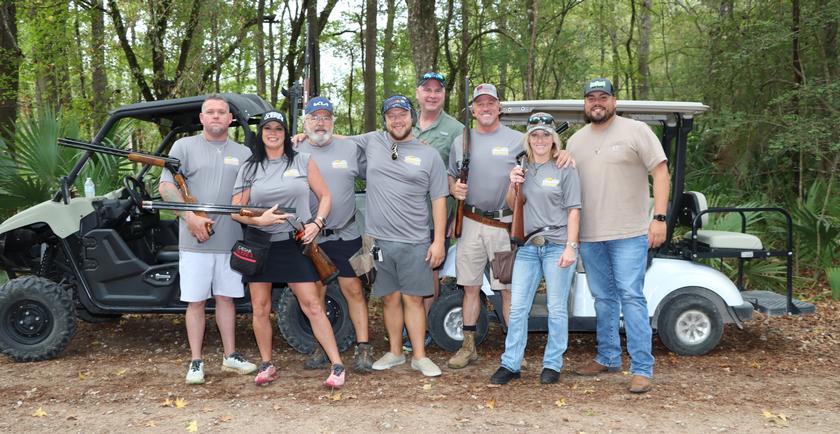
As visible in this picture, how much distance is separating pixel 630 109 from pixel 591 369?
186 cm

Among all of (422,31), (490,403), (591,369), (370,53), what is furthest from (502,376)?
(370,53)

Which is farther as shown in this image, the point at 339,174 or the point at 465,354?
the point at 465,354

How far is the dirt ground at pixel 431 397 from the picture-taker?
3.93 metres

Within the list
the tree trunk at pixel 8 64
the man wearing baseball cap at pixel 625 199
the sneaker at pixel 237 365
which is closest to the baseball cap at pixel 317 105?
the man wearing baseball cap at pixel 625 199

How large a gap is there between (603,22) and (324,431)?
51.5 feet

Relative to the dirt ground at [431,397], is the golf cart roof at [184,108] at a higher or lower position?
higher

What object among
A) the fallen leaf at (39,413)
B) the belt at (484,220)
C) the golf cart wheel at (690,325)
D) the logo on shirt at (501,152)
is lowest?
the fallen leaf at (39,413)

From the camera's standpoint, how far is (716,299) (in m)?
5.29

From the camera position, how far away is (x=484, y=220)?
16.0 feet

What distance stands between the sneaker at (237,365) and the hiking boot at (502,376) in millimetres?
1679

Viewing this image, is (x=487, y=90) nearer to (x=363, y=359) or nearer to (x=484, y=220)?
(x=484, y=220)

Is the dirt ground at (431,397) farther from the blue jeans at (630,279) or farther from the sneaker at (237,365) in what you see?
the blue jeans at (630,279)

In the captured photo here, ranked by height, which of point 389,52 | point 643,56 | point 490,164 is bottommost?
point 490,164

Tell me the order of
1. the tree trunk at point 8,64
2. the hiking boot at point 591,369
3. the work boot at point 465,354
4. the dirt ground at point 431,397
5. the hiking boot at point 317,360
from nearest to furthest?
1. the dirt ground at point 431,397
2. the hiking boot at point 591,369
3. the work boot at point 465,354
4. the hiking boot at point 317,360
5. the tree trunk at point 8,64
